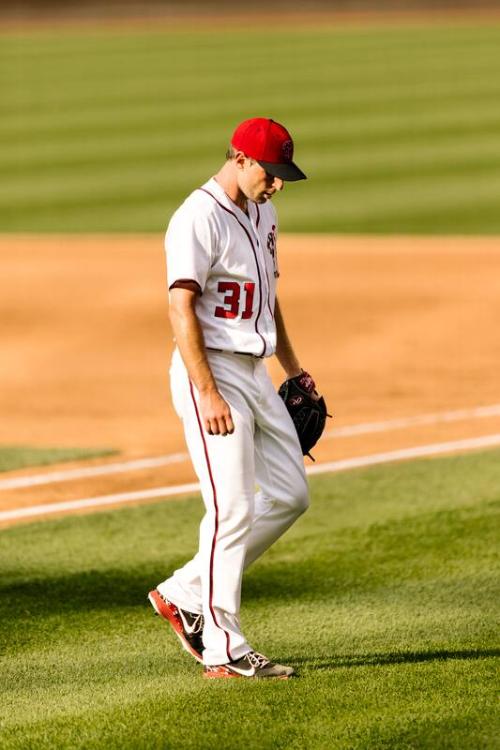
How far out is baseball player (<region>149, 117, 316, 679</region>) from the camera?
16.2ft

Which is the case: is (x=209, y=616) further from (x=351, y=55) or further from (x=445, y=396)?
(x=351, y=55)

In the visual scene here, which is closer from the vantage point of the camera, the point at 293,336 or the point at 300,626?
the point at 300,626

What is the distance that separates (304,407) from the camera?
18.1 ft

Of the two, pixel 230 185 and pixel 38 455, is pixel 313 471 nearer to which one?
pixel 38 455

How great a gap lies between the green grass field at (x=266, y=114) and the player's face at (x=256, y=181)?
38.5 feet

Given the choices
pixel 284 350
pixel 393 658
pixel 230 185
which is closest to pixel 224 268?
pixel 230 185

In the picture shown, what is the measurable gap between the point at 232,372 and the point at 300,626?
1.32 meters

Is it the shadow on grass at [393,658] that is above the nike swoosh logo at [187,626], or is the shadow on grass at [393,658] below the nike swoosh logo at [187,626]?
below

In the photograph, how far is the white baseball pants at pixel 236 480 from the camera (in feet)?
16.5

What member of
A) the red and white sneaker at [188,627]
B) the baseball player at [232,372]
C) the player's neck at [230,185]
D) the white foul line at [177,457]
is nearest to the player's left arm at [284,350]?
the baseball player at [232,372]

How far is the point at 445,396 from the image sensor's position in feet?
33.8

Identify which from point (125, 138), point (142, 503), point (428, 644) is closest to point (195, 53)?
point (125, 138)

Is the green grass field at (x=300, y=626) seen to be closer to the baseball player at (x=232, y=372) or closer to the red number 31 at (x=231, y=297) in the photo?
the baseball player at (x=232, y=372)

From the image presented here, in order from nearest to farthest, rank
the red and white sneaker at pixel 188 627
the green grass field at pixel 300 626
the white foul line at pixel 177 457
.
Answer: the green grass field at pixel 300 626 < the red and white sneaker at pixel 188 627 < the white foul line at pixel 177 457
